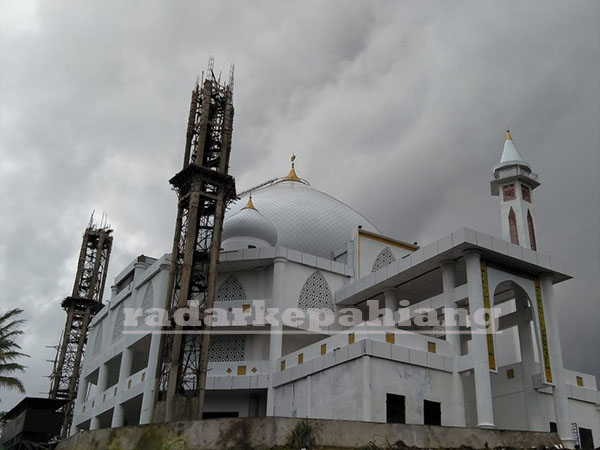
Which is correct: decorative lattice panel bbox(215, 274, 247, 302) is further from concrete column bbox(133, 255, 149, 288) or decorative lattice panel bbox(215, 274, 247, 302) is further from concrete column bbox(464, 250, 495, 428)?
concrete column bbox(464, 250, 495, 428)

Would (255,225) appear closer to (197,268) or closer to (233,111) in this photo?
(197,268)

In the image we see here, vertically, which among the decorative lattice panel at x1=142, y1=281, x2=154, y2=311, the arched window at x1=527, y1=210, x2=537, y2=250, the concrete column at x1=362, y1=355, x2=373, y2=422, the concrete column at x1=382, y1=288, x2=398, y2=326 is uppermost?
the arched window at x1=527, y1=210, x2=537, y2=250

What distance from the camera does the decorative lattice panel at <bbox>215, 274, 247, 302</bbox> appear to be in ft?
91.7

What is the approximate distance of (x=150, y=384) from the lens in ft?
83.6

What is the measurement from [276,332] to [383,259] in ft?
22.7

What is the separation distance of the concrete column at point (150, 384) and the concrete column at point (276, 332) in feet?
13.8

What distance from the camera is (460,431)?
15594mm

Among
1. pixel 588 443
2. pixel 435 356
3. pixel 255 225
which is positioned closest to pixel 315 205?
pixel 255 225

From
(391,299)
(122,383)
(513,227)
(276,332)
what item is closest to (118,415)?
(122,383)

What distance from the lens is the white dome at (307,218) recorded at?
1251 inches

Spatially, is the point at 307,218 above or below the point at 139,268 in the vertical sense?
above

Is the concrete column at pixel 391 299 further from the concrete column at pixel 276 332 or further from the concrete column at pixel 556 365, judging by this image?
the concrete column at pixel 556 365

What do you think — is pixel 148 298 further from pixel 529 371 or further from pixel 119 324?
pixel 529 371

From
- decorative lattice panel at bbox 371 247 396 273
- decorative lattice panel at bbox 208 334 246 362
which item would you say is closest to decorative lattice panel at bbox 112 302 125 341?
decorative lattice panel at bbox 208 334 246 362
